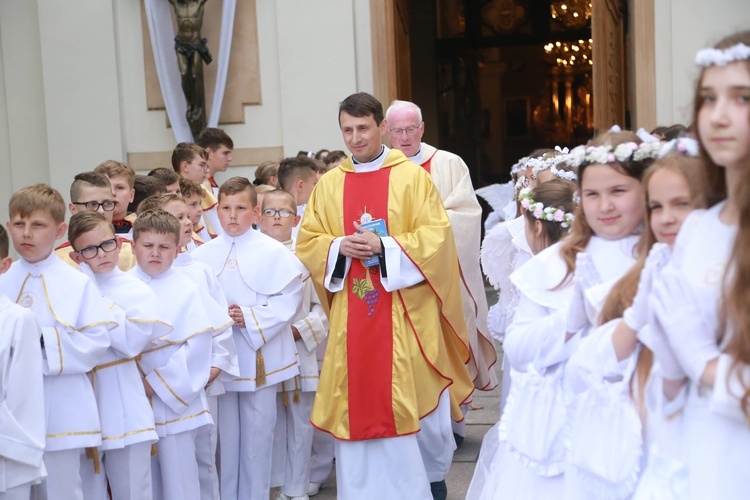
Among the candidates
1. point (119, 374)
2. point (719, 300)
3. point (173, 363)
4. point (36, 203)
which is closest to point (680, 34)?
point (173, 363)

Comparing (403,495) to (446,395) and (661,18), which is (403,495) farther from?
(661,18)

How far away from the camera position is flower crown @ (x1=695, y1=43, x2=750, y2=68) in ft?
7.72

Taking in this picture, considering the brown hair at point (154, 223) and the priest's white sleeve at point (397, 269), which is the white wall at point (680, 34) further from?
the brown hair at point (154, 223)

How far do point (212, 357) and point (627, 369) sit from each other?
111 inches

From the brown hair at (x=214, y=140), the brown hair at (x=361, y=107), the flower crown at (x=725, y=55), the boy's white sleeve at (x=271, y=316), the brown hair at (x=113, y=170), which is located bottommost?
the boy's white sleeve at (x=271, y=316)

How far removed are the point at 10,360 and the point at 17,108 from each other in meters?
8.03

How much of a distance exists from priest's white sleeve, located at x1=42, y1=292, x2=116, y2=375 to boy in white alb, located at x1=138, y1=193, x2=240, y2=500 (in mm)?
702

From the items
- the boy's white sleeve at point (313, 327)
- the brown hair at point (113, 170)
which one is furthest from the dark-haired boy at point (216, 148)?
the boy's white sleeve at point (313, 327)

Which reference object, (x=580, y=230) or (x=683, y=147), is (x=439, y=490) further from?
(x=683, y=147)

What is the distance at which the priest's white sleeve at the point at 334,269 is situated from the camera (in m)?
5.38

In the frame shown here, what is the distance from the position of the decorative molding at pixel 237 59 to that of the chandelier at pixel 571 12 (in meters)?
8.23

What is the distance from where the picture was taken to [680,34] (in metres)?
10.3

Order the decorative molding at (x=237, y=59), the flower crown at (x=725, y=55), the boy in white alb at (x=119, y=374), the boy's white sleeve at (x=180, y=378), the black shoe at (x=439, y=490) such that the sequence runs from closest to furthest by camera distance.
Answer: the flower crown at (x=725, y=55), the boy in white alb at (x=119, y=374), the boy's white sleeve at (x=180, y=378), the black shoe at (x=439, y=490), the decorative molding at (x=237, y=59)

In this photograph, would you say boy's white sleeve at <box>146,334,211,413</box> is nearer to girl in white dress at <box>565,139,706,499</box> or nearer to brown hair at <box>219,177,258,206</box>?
brown hair at <box>219,177,258,206</box>
